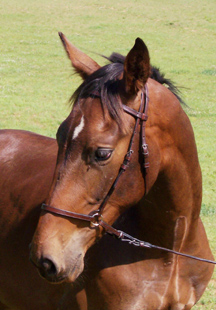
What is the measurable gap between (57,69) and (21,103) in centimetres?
421

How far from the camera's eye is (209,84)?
1265 cm

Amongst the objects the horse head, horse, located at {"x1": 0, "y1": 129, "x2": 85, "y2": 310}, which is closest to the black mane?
the horse head

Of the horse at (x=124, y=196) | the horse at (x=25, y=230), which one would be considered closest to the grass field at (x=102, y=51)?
the horse at (x=124, y=196)

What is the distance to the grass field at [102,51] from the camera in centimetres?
882

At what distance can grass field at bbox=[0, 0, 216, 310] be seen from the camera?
8.82 m

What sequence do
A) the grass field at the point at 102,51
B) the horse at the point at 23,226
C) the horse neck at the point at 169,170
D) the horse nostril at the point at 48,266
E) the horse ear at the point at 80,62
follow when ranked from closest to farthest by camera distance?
the horse nostril at the point at 48,266 → the horse neck at the point at 169,170 → the horse ear at the point at 80,62 → the horse at the point at 23,226 → the grass field at the point at 102,51

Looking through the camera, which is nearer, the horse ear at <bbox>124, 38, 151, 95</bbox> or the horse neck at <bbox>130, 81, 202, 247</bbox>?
the horse ear at <bbox>124, 38, 151, 95</bbox>

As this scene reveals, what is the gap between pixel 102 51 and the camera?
15.6m

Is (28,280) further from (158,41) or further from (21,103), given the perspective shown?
(158,41)

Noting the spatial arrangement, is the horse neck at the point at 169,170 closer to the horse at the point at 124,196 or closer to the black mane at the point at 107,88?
the horse at the point at 124,196

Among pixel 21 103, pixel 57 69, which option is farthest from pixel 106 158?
pixel 57 69

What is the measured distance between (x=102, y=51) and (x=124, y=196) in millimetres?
13862

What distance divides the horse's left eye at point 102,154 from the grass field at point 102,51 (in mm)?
947

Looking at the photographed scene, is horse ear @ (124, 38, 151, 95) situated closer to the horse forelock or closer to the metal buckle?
the horse forelock
